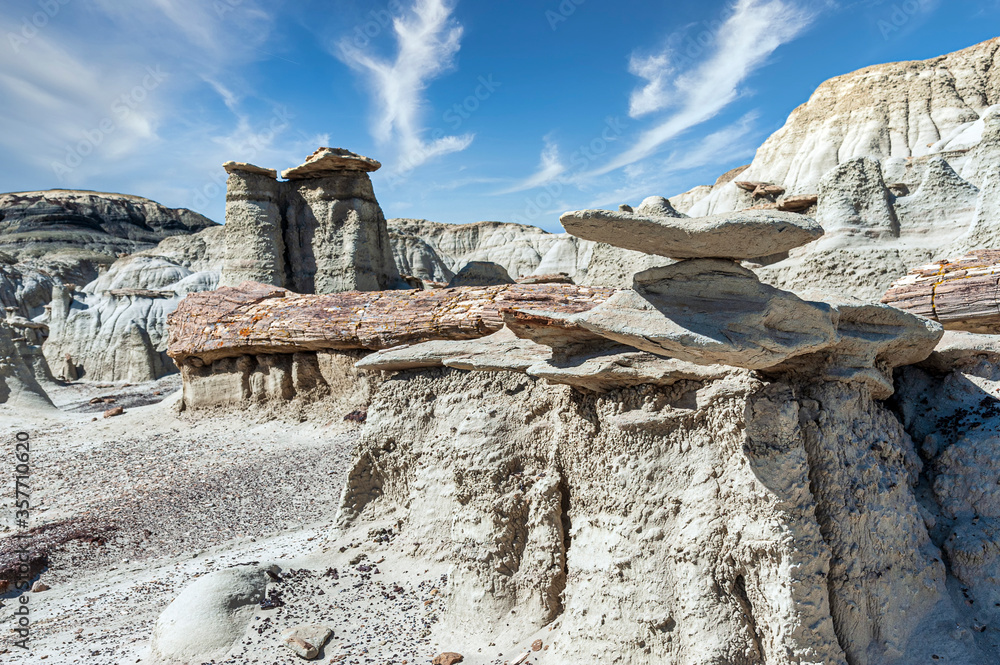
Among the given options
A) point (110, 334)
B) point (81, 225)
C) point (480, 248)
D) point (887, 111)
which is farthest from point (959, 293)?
point (81, 225)

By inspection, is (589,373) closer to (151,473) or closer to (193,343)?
(151,473)

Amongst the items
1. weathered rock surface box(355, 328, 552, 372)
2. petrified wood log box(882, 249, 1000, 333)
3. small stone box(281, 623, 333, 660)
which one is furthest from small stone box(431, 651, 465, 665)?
petrified wood log box(882, 249, 1000, 333)

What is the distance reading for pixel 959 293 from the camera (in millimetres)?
4211

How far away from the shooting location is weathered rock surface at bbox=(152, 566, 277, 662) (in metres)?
3.76

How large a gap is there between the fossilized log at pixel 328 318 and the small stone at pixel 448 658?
3.86 m

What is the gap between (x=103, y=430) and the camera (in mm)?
10633

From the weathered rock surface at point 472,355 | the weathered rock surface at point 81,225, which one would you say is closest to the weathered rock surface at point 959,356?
the weathered rock surface at point 472,355

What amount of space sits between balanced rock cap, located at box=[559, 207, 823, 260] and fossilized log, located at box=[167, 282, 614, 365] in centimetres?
368

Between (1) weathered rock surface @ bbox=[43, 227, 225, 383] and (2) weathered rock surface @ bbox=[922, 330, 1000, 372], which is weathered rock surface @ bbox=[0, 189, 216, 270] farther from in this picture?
(2) weathered rock surface @ bbox=[922, 330, 1000, 372]

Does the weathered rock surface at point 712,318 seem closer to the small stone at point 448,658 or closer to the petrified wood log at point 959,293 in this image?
the petrified wood log at point 959,293

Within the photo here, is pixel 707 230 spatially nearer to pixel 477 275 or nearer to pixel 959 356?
pixel 959 356

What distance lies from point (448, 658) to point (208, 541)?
370 centimetres

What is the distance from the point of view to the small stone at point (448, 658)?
3.51m

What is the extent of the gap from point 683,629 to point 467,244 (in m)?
50.0
